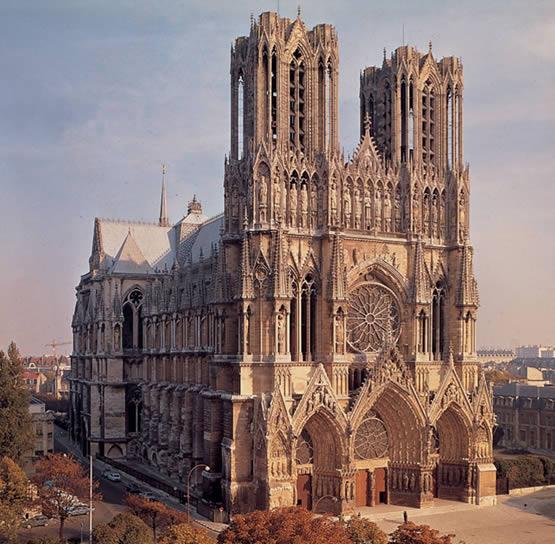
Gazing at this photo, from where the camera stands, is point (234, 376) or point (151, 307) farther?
point (151, 307)

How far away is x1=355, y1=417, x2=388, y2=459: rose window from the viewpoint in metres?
62.4

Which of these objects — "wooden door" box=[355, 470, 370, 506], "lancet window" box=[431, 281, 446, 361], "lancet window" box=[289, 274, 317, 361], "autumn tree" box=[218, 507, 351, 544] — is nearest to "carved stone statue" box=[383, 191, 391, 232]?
"lancet window" box=[431, 281, 446, 361]

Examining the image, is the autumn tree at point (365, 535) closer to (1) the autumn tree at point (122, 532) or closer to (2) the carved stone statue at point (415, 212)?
(1) the autumn tree at point (122, 532)

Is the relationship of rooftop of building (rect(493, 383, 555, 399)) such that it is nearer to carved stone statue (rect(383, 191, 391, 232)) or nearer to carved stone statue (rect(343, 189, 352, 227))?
carved stone statue (rect(383, 191, 391, 232))

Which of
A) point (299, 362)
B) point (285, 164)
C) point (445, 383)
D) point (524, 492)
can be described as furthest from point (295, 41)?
point (524, 492)

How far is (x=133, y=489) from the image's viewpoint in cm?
7000

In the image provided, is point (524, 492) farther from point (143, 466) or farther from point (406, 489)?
point (143, 466)

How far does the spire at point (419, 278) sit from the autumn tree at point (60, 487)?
2854cm

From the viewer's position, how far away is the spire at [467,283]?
66188mm

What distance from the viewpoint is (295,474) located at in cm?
5678

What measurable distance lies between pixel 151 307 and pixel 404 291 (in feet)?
109

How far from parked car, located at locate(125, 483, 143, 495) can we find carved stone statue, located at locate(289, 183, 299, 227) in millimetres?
26750

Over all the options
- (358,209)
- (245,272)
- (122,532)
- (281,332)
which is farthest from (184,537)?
(358,209)

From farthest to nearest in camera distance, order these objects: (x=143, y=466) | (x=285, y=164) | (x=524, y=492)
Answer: (x=143, y=466) → (x=524, y=492) → (x=285, y=164)
